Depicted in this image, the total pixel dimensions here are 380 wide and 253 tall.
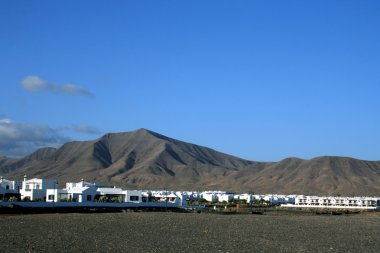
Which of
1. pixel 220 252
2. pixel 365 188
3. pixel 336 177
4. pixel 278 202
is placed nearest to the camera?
pixel 220 252

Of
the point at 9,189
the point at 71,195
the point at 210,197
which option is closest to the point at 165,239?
the point at 71,195

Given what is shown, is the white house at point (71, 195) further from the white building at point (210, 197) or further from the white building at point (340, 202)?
the white building at point (340, 202)

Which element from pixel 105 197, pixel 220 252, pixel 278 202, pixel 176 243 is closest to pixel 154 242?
pixel 176 243

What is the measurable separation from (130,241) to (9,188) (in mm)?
58087

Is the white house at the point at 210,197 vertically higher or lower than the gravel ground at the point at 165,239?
higher

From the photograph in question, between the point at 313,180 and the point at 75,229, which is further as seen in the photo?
the point at 313,180

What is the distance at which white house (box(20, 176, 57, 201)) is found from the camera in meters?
80.2

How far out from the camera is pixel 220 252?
2595 centimetres

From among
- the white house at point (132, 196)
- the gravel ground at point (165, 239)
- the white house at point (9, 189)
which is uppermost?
the white house at point (9, 189)

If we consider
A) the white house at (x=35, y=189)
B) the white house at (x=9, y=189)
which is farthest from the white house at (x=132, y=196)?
the white house at (x=9, y=189)

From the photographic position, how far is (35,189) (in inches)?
3209

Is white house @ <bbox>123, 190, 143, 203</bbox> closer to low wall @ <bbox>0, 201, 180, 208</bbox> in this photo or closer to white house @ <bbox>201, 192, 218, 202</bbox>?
low wall @ <bbox>0, 201, 180, 208</bbox>

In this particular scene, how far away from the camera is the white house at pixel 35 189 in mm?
80244

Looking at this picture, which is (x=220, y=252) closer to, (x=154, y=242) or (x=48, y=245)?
(x=154, y=242)
